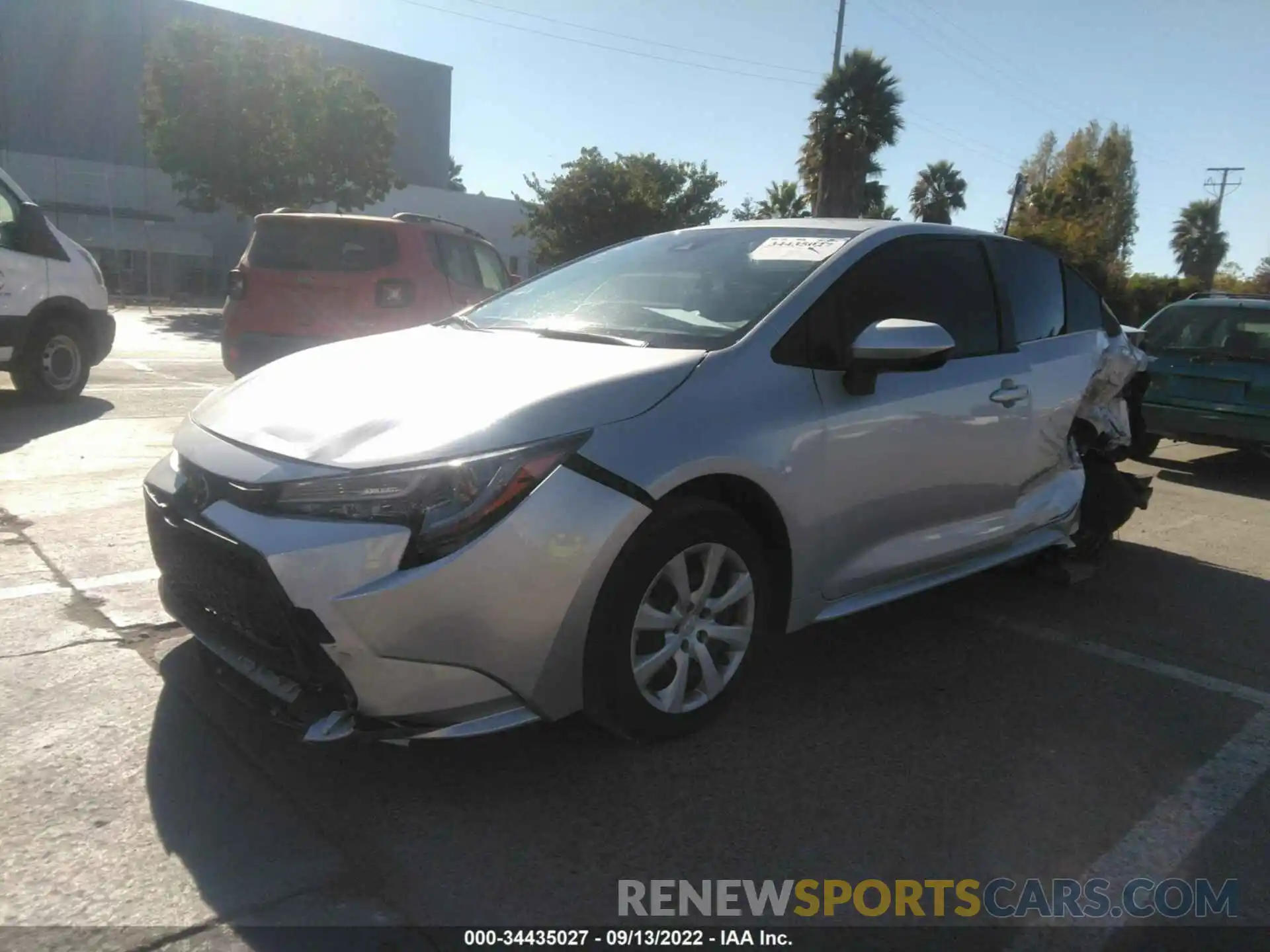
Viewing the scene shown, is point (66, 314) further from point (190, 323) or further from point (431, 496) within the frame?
point (190, 323)

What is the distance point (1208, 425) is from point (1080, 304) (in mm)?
4351

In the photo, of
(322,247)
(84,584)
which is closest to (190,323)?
(322,247)

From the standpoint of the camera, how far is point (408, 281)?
830 cm

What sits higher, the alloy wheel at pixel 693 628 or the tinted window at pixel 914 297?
the tinted window at pixel 914 297

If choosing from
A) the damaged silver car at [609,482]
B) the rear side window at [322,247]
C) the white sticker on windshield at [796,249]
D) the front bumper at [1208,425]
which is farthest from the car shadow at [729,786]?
the rear side window at [322,247]

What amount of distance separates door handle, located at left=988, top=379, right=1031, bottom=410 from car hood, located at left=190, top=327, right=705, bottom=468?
158cm

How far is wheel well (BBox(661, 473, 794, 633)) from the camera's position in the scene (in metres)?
2.97

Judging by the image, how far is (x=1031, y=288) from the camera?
15.3ft

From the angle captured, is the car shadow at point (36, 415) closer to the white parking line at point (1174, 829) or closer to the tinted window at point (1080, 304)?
the tinted window at point (1080, 304)

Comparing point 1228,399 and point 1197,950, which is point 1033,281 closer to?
point 1197,950

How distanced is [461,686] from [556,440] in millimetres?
669

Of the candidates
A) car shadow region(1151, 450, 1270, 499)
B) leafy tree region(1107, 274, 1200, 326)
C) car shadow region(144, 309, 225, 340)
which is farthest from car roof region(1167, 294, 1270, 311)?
leafy tree region(1107, 274, 1200, 326)

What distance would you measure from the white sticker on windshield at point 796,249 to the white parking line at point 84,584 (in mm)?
2822

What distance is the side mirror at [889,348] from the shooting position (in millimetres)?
3293
